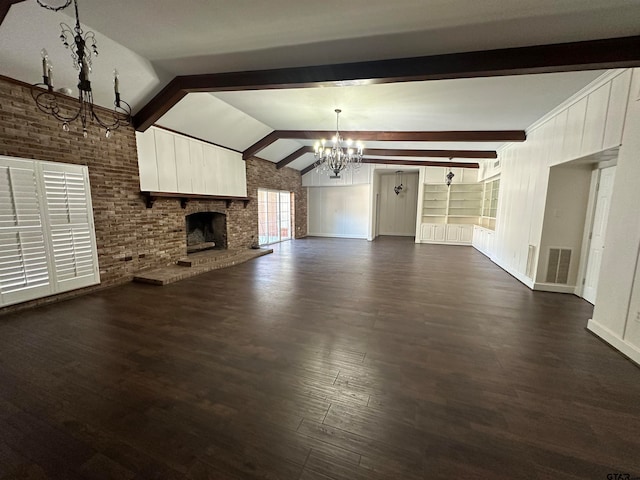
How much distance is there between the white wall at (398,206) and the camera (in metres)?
11.6

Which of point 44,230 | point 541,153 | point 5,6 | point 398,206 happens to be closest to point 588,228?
point 541,153

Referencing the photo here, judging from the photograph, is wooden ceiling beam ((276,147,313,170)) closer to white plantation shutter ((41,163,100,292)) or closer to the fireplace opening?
the fireplace opening

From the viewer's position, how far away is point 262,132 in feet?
22.0

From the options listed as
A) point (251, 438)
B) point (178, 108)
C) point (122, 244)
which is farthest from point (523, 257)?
point (122, 244)

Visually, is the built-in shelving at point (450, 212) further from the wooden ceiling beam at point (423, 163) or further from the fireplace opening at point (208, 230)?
the fireplace opening at point (208, 230)

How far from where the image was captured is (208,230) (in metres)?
7.29

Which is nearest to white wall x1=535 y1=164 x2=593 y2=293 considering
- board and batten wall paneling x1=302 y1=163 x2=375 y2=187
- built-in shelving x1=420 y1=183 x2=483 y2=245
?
built-in shelving x1=420 y1=183 x2=483 y2=245

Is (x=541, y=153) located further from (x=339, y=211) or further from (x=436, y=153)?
(x=339, y=211)

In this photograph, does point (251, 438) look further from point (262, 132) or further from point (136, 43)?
point (262, 132)

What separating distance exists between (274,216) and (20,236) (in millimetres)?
6790

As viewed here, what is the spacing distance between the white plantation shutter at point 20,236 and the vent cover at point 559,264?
7639 mm

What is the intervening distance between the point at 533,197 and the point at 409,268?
258 centimetres

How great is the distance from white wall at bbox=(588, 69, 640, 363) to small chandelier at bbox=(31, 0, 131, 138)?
174 inches

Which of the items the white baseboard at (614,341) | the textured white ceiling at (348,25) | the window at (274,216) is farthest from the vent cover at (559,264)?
the window at (274,216)
